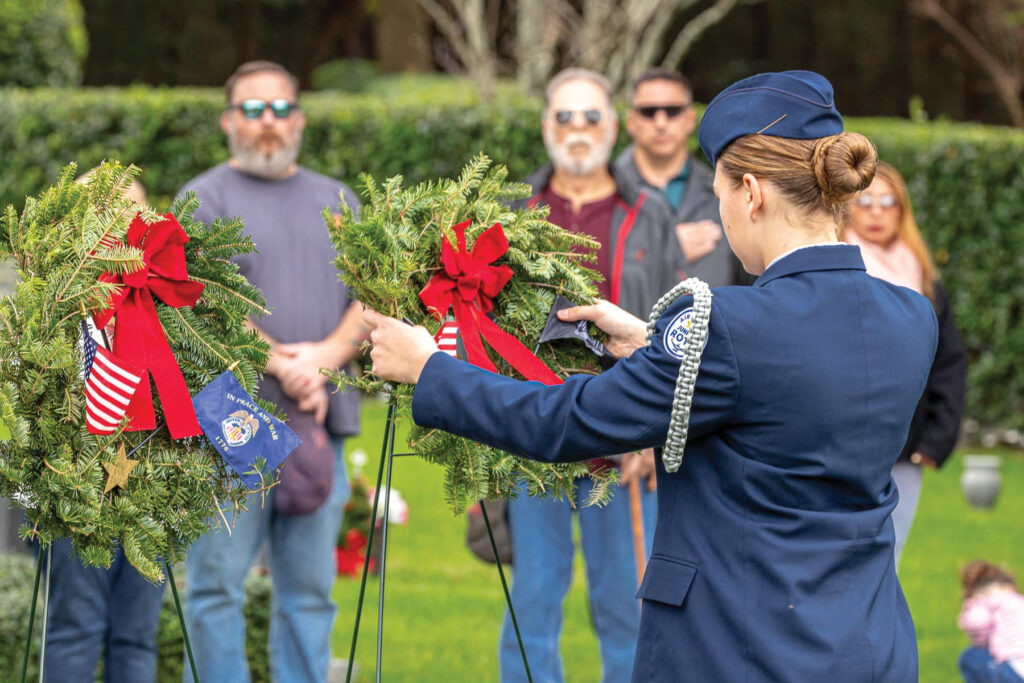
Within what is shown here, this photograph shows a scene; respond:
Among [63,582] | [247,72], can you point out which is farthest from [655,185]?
[63,582]

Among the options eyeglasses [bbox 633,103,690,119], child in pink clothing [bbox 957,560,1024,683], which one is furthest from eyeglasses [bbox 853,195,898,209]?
child in pink clothing [bbox 957,560,1024,683]

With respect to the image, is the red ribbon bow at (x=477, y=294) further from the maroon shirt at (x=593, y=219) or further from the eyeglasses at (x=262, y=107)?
the eyeglasses at (x=262, y=107)

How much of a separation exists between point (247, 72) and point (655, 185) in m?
1.76

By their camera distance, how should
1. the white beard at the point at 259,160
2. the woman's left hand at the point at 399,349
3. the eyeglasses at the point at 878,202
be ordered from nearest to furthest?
1. the woman's left hand at the point at 399,349
2. the white beard at the point at 259,160
3. the eyeglasses at the point at 878,202

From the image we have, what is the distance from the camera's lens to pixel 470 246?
2.86 m

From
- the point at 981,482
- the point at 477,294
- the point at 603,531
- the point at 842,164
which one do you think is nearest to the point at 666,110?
the point at 603,531

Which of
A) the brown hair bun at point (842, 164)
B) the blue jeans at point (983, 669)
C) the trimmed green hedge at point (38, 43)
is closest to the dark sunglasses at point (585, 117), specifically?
the blue jeans at point (983, 669)

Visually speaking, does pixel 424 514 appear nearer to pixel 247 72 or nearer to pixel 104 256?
pixel 247 72

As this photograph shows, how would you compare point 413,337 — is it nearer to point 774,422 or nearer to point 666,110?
point 774,422

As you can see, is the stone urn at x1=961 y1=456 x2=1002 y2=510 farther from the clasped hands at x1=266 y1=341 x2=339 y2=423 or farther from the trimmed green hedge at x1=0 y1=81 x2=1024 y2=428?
the clasped hands at x1=266 y1=341 x2=339 y2=423

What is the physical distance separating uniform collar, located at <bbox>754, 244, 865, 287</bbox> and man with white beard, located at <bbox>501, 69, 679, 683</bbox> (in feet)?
6.39

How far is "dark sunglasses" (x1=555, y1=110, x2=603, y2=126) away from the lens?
4926mm

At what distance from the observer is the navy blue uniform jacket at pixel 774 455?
2.24 metres

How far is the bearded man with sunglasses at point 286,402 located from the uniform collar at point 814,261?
2271 millimetres
